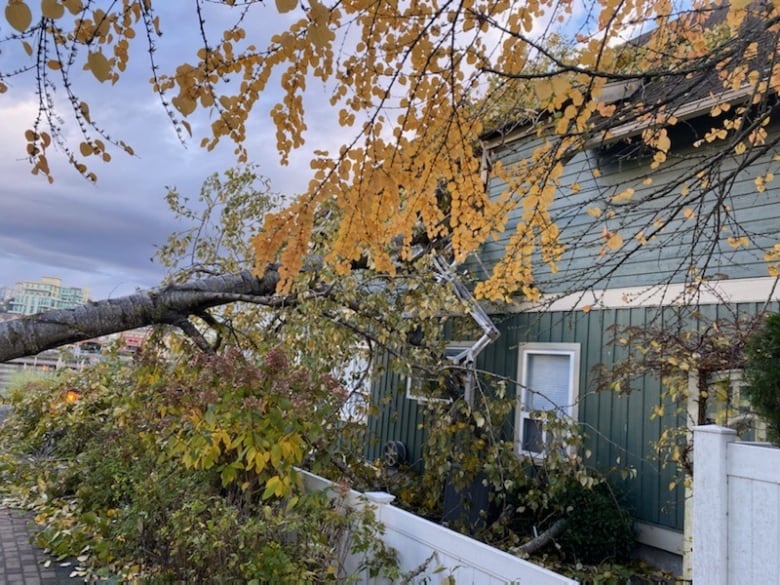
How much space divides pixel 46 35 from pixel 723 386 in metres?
5.06

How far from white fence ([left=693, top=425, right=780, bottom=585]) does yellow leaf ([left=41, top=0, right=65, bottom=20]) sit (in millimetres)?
2993

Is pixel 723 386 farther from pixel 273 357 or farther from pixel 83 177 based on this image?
pixel 83 177

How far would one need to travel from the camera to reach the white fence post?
2.29m

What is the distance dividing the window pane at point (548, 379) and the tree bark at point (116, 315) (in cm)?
364

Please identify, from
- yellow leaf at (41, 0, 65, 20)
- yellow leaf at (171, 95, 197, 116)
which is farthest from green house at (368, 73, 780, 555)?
yellow leaf at (41, 0, 65, 20)

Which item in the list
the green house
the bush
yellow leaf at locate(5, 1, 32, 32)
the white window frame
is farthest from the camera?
the white window frame

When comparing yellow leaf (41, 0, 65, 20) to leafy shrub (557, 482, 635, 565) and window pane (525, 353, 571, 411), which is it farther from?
window pane (525, 353, 571, 411)

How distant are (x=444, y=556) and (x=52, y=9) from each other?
301cm

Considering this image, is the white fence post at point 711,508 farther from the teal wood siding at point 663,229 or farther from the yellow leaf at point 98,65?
the yellow leaf at point 98,65

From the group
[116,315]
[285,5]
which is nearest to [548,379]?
[116,315]

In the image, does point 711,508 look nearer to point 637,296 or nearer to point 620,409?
point 637,296

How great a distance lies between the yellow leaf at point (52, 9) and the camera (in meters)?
1.57

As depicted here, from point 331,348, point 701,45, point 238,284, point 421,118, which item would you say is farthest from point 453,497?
point 701,45

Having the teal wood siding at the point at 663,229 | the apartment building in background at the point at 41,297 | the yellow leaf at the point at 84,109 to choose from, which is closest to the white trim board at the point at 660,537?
the teal wood siding at the point at 663,229
